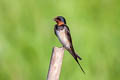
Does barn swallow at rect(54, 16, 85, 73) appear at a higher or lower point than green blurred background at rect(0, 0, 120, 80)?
higher

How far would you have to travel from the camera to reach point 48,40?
261 inches

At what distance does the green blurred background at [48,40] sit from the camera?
263 inches

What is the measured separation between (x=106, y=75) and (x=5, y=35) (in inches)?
39.4

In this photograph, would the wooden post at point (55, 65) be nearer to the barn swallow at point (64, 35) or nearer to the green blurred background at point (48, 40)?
the barn swallow at point (64, 35)

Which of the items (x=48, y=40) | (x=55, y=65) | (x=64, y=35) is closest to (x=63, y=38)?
(x=64, y=35)

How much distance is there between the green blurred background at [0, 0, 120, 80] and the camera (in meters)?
6.67

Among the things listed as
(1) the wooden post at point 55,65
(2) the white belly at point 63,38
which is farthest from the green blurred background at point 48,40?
(1) the wooden post at point 55,65

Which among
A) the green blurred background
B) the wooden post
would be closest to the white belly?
the green blurred background

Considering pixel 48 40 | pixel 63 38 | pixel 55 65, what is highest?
pixel 55 65

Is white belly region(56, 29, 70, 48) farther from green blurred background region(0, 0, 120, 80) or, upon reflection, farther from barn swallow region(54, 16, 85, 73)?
green blurred background region(0, 0, 120, 80)

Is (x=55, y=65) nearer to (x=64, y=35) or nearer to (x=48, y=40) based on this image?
(x=64, y=35)

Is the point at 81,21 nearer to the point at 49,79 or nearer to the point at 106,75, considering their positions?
the point at 106,75

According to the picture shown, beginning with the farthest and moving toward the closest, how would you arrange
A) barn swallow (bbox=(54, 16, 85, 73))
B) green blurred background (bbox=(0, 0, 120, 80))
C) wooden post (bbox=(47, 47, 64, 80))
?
1. green blurred background (bbox=(0, 0, 120, 80))
2. barn swallow (bbox=(54, 16, 85, 73))
3. wooden post (bbox=(47, 47, 64, 80))

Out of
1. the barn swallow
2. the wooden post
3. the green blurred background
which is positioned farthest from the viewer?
the green blurred background
